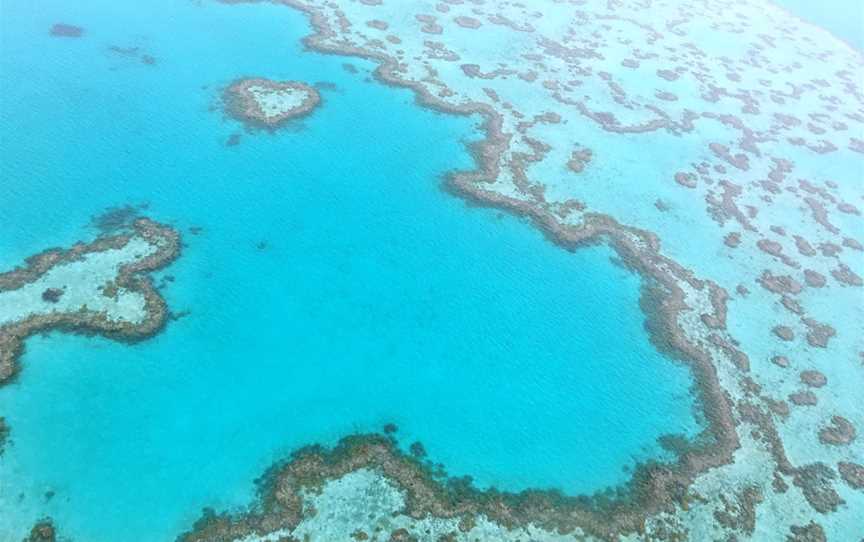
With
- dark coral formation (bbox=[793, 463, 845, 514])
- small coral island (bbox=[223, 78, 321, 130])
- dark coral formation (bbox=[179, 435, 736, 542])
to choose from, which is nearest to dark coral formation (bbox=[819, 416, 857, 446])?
dark coral formation (bbox=[793, 463, 845, 514])

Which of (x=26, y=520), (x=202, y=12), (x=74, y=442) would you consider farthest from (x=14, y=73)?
(x=26, y=520)

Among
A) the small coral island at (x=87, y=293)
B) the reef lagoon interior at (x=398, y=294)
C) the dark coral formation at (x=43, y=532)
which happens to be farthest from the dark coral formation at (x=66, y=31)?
the dark coral formation at (x=43, y=532)

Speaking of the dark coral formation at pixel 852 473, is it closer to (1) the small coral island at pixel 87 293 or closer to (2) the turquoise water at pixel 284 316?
(2) the turquoise water at pixel 284 316

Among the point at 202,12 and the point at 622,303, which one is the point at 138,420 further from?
the point at 202,12

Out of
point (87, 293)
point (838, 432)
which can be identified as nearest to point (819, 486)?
point (838, 432)

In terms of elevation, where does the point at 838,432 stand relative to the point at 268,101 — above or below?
below

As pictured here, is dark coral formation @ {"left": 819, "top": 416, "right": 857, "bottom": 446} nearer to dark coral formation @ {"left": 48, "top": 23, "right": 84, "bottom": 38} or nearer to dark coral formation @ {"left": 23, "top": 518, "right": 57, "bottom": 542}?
dark coral formation @ {"left": 23, "top": 518, "right": 57, "bottom": 542}

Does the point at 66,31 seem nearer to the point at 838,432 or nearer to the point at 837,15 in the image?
the point at 838,432
